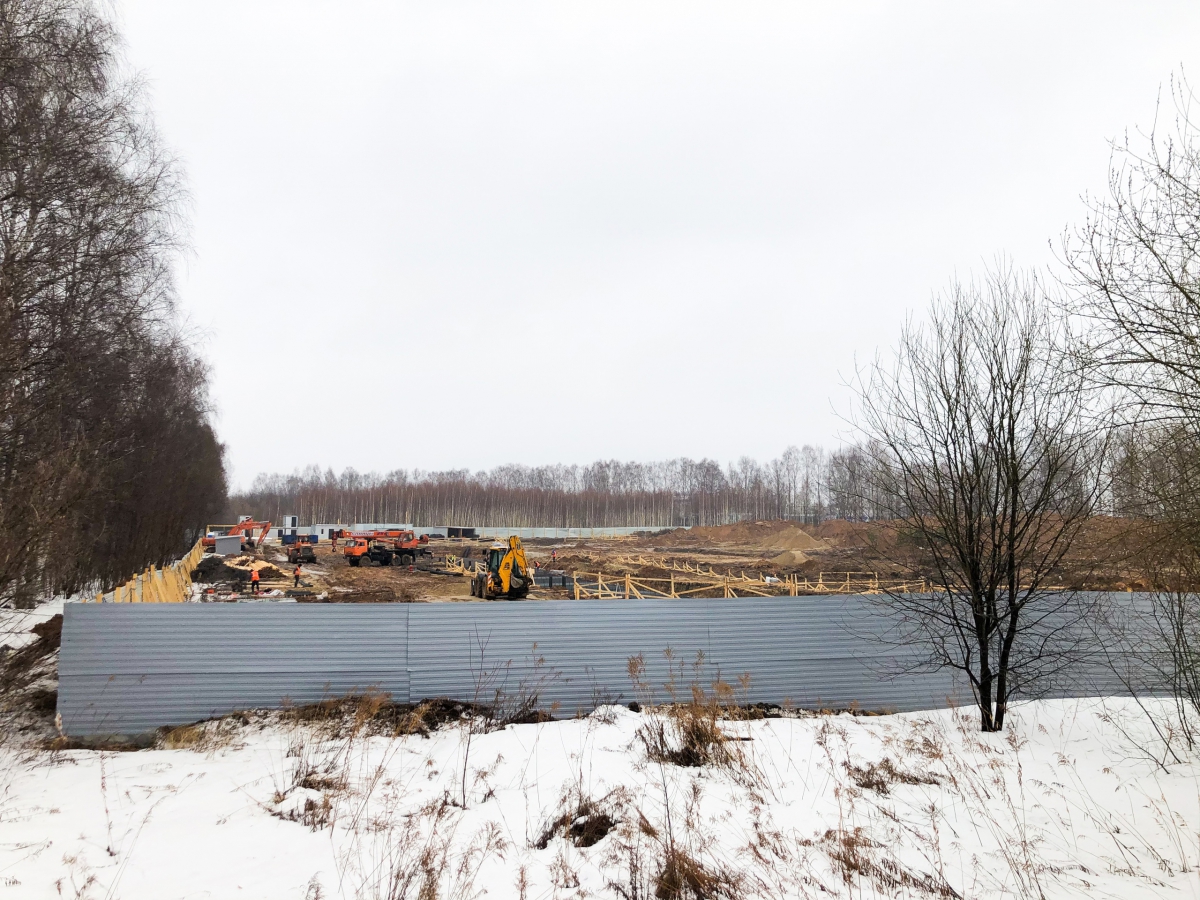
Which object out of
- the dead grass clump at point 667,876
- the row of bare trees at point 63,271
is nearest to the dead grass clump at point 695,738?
the dead grass clump at point 667,876

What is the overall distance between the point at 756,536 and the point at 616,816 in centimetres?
6635

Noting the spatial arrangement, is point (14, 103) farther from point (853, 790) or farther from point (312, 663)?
point (853, 790)

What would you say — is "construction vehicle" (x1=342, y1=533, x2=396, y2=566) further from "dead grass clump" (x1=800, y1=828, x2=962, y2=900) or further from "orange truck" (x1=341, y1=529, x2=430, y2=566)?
"dead grass clump" (x1=800, y1=828, x2=962, y2=900)

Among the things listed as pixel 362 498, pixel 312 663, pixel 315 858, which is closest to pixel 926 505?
pixel 315 858

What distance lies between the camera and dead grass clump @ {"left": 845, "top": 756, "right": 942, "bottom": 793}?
6.08 m

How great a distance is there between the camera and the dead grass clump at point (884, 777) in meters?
6.08

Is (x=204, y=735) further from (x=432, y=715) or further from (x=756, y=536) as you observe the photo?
(x=756, y=536)

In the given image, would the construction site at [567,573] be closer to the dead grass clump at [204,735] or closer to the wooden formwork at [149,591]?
the wooden formwork at [149,591]

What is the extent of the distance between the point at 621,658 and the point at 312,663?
181 inches

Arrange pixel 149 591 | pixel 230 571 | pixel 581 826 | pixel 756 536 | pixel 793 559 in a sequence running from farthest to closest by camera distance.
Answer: pixel 756 536 < pixel 793 559 < pixel 230 571 < pixel 149 591 < pixel 581 826

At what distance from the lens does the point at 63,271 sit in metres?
9.67

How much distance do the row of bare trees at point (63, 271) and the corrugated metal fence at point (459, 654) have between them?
1.58 meters

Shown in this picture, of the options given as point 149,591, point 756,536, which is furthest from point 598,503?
point 149,591

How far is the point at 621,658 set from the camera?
10125mm
